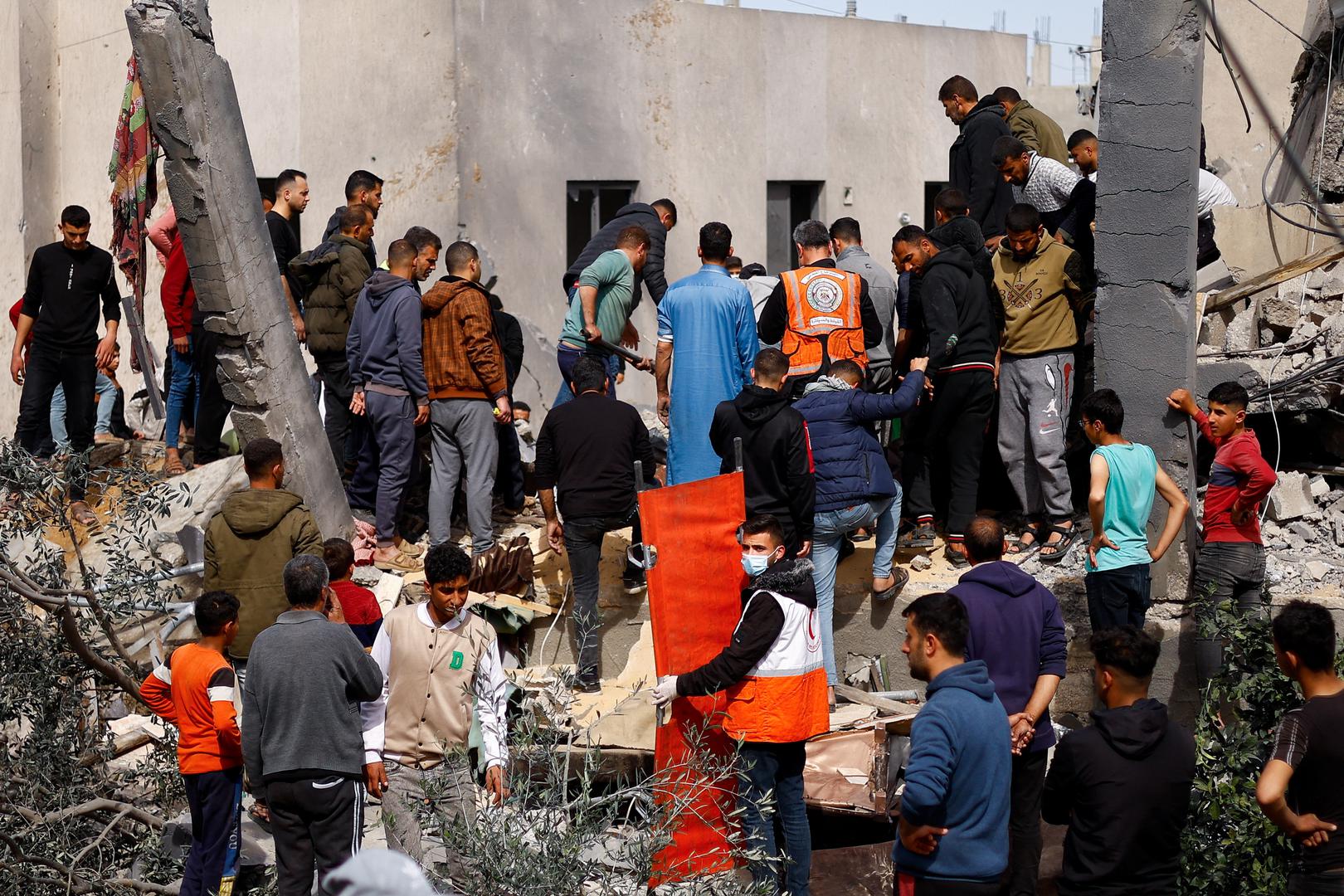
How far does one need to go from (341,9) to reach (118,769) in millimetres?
8406

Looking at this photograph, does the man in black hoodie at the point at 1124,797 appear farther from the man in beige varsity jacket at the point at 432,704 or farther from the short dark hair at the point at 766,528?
the man in beige varsity jacket at the point at 432,704

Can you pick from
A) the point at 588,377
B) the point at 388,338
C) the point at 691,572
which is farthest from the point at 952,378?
the point at 388,338

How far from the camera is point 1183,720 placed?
8062 millimetres

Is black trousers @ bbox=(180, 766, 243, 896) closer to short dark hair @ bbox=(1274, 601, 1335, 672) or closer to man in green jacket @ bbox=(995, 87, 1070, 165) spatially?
short dark hair @ bbox=(1274, 601, 1335, 672)

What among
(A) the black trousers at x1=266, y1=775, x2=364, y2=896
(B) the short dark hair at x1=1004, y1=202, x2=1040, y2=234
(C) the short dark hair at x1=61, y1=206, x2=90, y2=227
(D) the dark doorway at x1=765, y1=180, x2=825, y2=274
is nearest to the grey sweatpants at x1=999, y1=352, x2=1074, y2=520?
(B) the short dark hair at x1=1004, y1=202, x2=1040, y2=234

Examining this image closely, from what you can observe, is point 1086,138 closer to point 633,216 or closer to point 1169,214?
point 1169,214

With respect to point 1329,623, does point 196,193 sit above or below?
above

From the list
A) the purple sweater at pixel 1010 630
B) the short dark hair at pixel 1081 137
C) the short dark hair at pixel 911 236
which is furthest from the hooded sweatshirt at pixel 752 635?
the short dark hair at pixel 1081 137

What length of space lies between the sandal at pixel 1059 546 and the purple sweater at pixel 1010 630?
2.72m

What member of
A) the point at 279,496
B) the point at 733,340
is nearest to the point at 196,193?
the point at 279,496

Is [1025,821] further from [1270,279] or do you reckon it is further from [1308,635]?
[1270,279]

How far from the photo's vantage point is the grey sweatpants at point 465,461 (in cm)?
881

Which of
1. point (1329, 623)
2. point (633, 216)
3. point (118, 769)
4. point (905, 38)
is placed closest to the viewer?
point (1329, 623)

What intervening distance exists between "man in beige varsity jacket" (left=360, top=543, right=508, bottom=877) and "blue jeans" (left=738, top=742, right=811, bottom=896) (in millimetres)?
1058
